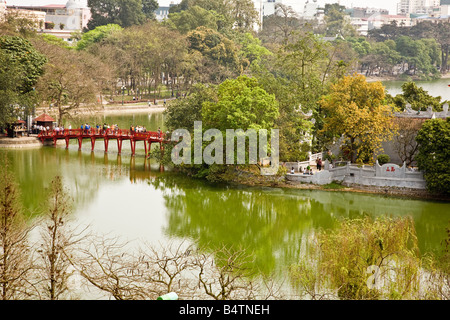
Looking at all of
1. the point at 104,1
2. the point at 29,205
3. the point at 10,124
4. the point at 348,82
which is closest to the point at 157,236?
the point at 29,205

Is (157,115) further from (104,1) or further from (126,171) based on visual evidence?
(104,1)

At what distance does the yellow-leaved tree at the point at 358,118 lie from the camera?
105 feet

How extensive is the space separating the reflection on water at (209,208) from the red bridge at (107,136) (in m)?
2.45

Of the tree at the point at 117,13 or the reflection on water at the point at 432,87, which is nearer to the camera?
the reflection on water at the point at 432,87

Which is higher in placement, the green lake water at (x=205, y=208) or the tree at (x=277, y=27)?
the tree at (x=277, y=27)

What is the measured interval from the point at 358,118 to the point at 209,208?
27.9 ft

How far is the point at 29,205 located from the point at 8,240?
12.6 m

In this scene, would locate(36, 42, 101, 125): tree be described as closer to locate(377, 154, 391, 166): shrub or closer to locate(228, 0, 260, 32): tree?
locate(377, 154, 391, 166): shrub

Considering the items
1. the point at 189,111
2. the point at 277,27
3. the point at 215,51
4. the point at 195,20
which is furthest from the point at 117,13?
the point at 189,111

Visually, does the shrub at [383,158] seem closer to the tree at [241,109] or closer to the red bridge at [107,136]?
the tree at [241,109]

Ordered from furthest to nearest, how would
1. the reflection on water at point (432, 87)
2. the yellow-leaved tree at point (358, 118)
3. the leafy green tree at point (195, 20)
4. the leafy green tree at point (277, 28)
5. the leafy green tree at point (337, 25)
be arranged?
1. the leafy green tree at point (337, 25)
2. the leafy green tree at point (277, 28)
3. the leafy green tree at point (195, 20)
4. the reflection on water at point (432, 87)
5. the yellow-leaved tree at point (358, 118)

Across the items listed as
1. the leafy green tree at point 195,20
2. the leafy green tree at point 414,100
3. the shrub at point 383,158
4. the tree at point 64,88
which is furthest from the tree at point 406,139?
the leafy green tree at point 195,20

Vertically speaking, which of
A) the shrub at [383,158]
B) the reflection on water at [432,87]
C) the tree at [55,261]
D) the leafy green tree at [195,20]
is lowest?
the tree at [55,261]

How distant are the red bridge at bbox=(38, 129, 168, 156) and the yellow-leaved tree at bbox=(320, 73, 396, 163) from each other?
8773 millimetres
